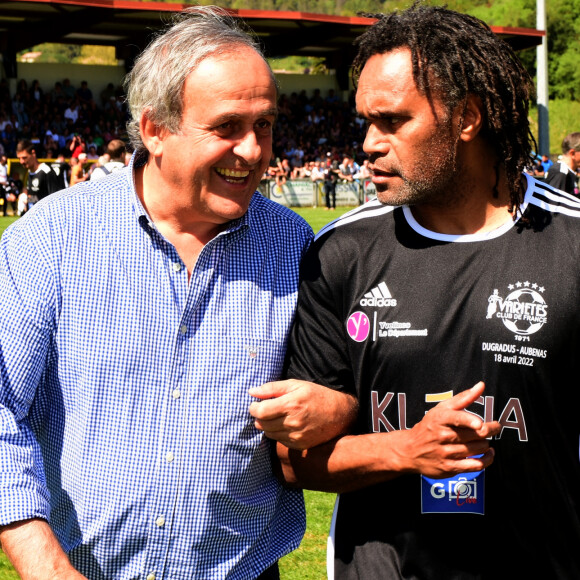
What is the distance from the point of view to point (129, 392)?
9.11 feet

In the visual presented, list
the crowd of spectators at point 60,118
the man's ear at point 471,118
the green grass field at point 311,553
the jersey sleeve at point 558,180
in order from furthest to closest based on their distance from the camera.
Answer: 1. the crowd of spectators at point 60,118
2. the jersey sleeve at point 558,180
3. the green grass field at point 311,553
4. the man's ear at point 471,118

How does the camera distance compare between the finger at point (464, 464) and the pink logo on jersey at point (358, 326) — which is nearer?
the finger at point (464, 464)

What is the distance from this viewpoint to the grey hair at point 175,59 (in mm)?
2896

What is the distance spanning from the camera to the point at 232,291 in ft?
9.70

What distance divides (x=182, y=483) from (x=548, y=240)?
1331 millimetres

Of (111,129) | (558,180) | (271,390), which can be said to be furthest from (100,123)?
(271,390)

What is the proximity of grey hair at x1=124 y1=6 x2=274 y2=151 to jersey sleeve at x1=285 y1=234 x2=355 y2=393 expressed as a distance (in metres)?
0.65

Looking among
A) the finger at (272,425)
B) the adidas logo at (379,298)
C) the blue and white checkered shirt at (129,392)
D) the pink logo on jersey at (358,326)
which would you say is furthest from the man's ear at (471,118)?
the finger at (272,425)

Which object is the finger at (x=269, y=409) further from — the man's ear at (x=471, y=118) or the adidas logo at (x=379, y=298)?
the man's ear at (x=471, y=118)

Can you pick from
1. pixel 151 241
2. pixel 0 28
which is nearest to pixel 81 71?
pixel 0 28

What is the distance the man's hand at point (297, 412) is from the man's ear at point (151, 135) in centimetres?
85

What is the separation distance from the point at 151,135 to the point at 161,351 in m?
0.73

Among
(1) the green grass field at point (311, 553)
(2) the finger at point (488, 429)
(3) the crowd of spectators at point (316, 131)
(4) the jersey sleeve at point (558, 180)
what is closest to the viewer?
(2) the finger at point (488, 429)

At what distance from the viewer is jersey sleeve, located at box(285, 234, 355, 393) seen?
115 inches
